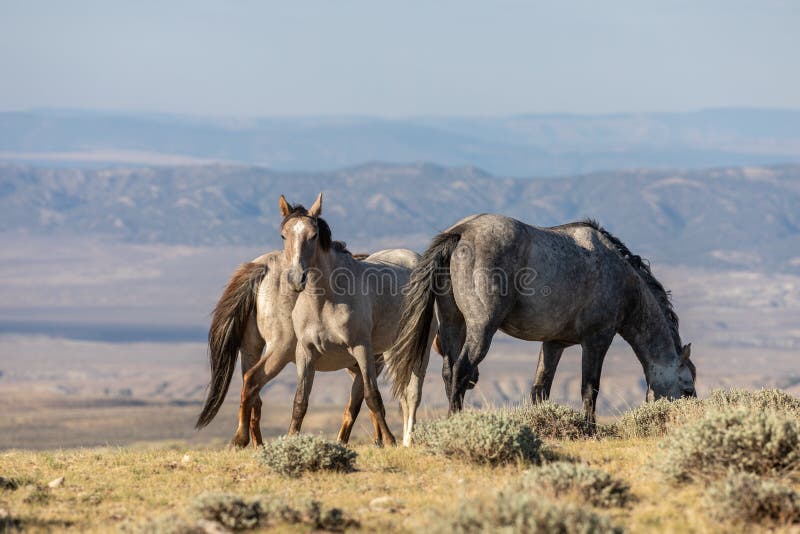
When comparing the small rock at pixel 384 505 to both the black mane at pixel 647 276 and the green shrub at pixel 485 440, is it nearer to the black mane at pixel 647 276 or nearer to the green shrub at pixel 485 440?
the green shrub at pixel 485 440

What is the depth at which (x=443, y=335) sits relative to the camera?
1334cm

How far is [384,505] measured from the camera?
9.39m

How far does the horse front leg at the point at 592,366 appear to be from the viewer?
1364 centimetres

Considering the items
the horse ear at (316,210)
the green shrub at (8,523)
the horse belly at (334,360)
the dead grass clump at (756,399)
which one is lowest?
the green shrub at (8,523)

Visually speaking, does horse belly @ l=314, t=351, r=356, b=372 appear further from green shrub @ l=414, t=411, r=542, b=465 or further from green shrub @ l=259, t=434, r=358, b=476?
green shrub @ l=414, t=411, r=542, b=465

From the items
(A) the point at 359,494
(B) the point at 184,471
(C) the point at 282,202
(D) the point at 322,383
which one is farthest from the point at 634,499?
(D) the point at 322,383

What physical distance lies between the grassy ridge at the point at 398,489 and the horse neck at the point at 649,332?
219 centimetres

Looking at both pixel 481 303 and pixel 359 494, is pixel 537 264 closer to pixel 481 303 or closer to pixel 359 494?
pixel 481 303

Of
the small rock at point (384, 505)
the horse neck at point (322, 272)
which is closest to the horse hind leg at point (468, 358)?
the horse neck at point (322, 272)

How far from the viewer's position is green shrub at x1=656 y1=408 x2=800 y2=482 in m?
9.51

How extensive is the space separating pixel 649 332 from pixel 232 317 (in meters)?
5.34

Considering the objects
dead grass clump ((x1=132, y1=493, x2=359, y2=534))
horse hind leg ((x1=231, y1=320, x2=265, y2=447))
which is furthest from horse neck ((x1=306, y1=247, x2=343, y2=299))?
dead grass clump ((x1=132, y1=493, x2=359, y2=534))

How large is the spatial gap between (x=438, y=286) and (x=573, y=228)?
1943mm

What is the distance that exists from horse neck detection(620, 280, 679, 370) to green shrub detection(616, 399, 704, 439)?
0.83 metres
